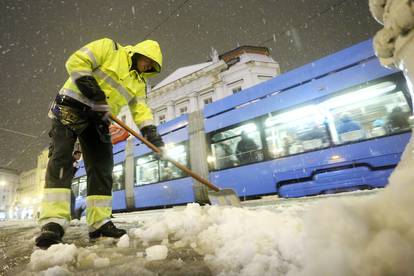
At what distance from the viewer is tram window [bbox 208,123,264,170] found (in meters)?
7.00

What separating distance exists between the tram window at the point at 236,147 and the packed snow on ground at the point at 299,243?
5.08m

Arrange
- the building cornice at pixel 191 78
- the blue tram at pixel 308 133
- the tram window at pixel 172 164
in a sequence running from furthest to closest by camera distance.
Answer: the building cornice at pixel 191 78 < the tram window at pixel 172 164 < the blue tram at pixel 308 133

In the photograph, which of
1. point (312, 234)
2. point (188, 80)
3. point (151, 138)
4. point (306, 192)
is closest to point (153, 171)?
point (306, 192)

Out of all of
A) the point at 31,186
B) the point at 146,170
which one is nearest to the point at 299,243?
the point at 146,170

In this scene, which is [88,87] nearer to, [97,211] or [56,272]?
[97,211]

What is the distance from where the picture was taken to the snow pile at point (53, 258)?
135 cm

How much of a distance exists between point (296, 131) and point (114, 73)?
4976 millimetres

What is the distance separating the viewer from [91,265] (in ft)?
4.40

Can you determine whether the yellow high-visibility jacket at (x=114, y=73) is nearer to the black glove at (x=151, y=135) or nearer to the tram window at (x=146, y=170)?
the black glove at (x=151, y=135)

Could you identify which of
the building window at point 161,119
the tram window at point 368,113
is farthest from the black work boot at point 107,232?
the building window at point 161,119

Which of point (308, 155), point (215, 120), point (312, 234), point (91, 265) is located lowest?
point (91, 265)

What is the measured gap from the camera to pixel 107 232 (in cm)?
224

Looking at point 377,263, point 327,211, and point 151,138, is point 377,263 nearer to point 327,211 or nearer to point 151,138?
point 327,211

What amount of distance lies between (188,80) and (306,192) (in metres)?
18.4
